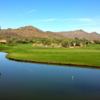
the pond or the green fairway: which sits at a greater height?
the green fairway

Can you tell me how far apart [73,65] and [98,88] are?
29953 millimetres

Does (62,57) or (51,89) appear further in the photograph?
(62,57)

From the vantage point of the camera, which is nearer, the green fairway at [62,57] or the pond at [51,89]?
the pond at [51,89]

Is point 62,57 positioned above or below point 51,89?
above

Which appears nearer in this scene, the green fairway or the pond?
the pond

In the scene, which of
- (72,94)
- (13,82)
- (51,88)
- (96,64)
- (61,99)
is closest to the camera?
(61,99)

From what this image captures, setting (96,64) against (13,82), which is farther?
(96,64)

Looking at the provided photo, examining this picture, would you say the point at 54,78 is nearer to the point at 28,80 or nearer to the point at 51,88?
the point at 28,80

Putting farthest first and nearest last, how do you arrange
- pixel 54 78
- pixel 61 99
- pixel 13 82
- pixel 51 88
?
pixel 54 78 → pixel 13 82 → pixel 51 88 → pixel 61 99

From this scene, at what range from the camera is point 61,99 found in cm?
3372

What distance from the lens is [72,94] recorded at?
36406 mm

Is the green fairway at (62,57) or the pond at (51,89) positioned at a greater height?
the green fairway at (62,57)

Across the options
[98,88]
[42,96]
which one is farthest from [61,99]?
[98,88]

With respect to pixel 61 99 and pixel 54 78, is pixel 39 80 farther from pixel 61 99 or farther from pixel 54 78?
pixel 61 99
